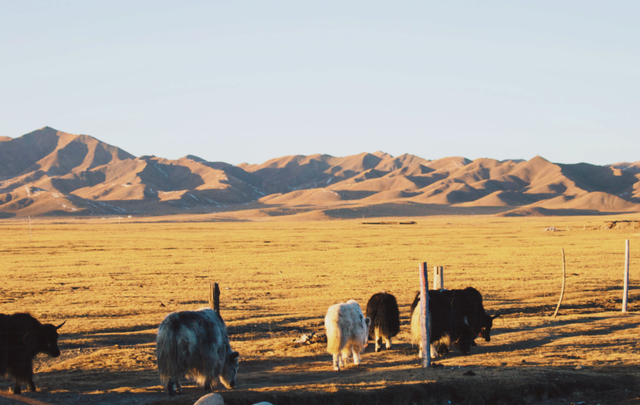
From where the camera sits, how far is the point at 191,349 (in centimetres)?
796

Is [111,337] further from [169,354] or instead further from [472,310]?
[472,310]

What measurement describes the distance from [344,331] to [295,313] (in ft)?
23.0

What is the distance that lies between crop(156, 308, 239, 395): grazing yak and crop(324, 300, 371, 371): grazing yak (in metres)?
2.11

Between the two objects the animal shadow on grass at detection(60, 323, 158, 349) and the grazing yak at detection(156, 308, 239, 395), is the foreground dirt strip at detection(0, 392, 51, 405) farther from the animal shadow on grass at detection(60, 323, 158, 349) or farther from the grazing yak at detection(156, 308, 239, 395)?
the animal shadow on grass at detection(60, 323, 158, 349)

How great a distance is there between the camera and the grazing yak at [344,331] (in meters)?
9.91

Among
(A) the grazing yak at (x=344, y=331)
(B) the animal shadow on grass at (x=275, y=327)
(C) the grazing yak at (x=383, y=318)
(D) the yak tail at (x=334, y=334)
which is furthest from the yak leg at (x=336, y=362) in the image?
(B) the animal shadow on grass at (x=275, y=327)

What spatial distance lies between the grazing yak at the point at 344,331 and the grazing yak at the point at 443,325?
1.06 m

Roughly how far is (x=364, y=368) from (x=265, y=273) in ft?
59.8

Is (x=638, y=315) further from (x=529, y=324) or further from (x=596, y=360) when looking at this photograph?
(x=596, y=360)

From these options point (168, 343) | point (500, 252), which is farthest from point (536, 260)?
point (168, 343)

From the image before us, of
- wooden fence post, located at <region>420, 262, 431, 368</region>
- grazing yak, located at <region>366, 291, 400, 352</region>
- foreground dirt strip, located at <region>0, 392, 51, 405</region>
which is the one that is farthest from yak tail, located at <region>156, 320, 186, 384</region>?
grazing yak, located at <region>366, 291, 400, 352</region>

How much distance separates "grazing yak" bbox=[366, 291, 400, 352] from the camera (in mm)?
11703

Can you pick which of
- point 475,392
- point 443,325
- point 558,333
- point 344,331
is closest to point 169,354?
point 344,331

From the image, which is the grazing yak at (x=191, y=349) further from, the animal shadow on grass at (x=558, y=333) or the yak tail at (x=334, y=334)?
the animal shadow on grass at (x=558, y=333)
